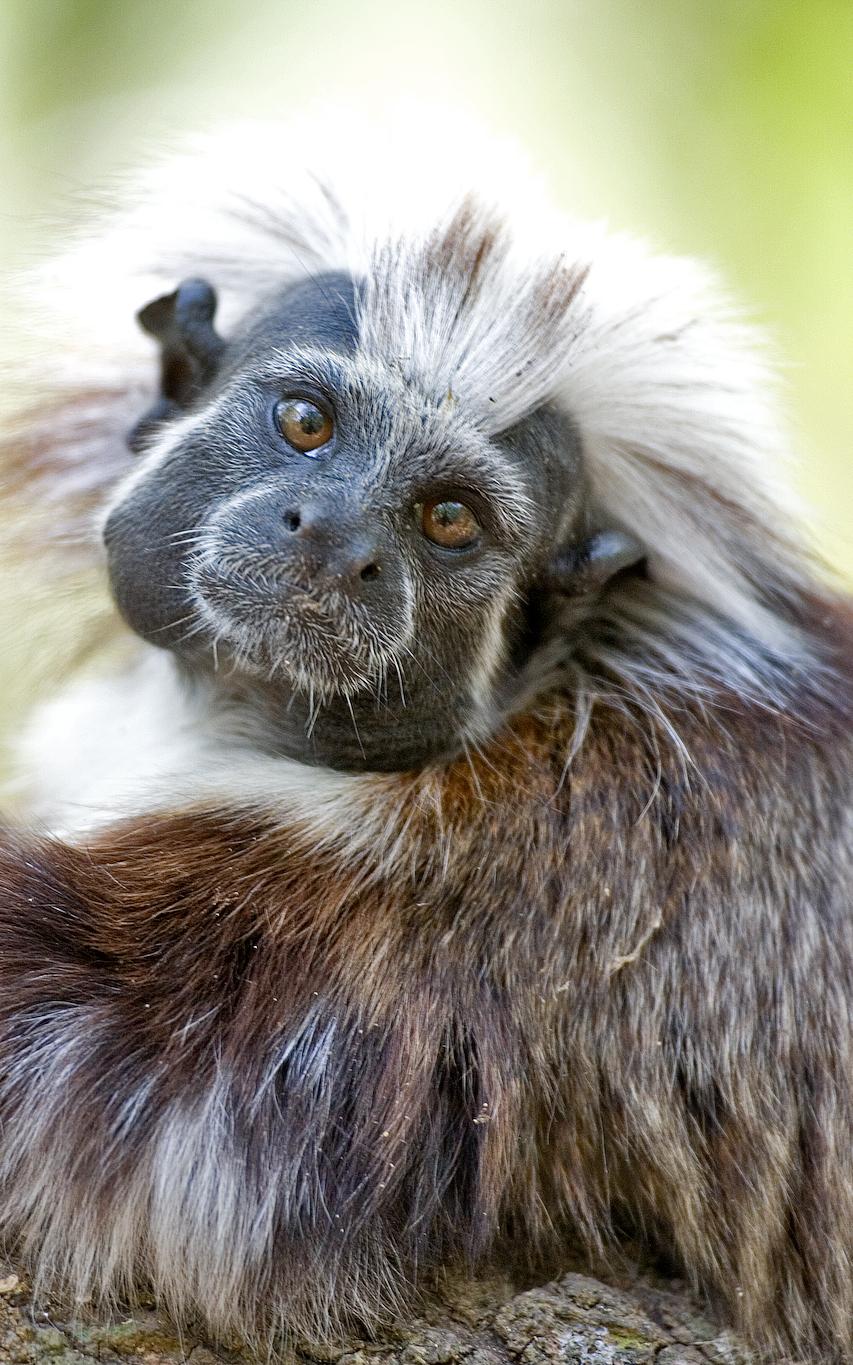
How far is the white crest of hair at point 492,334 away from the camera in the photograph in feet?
13.5

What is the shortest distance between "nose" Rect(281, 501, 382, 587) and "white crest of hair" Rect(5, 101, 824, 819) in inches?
18.2

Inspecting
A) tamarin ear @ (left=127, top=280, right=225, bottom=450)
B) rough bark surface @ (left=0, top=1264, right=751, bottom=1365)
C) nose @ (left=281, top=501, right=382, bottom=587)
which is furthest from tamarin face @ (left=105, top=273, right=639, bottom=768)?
rough bark surface @ (left=0, top=1264, right=751, bottom=1365)

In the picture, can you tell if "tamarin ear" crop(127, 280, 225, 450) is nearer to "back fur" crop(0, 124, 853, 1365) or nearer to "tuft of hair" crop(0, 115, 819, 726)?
"tuft of hair" crop(0, 115, 819, 726)

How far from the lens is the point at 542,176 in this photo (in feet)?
15.6

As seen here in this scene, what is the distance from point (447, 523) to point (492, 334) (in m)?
0.52

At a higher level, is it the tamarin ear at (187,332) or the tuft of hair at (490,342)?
the tuft of hair at (490,342)

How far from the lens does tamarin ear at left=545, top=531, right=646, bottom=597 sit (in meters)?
4.35

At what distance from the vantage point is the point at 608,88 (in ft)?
35.5

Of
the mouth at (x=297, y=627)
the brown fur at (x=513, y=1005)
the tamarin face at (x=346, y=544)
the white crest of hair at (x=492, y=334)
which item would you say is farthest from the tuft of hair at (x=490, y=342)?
the mouth at (x=297, y=627)

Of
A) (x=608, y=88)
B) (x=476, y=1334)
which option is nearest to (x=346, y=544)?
(x=476, y=1334)

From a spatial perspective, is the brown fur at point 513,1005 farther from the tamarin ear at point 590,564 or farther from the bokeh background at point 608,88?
the bokeh background at point 608,88

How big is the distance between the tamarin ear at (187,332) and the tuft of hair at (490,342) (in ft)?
0.73

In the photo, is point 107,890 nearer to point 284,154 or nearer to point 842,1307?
point 842,1307

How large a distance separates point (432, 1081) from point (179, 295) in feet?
7.92
